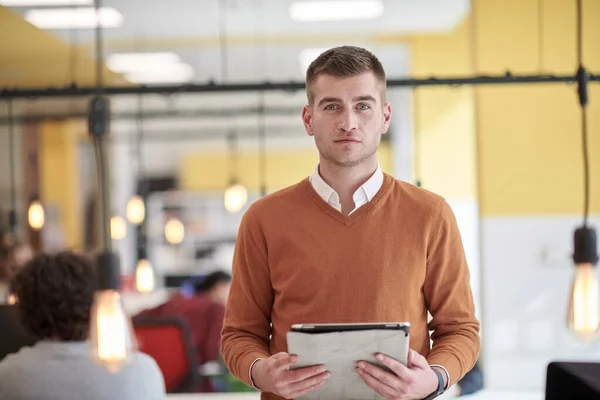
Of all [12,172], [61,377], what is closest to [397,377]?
[61,377]

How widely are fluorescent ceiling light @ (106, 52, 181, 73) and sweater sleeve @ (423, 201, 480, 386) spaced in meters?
6.17

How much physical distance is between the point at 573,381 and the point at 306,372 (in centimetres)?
64

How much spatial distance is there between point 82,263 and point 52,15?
4.13 meters

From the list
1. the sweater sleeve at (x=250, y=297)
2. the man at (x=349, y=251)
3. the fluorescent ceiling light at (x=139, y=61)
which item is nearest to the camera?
the man at (x=349, y=251)

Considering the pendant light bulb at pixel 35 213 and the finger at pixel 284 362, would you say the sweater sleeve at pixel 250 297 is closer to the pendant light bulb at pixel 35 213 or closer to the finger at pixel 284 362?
the finger at pixel 284 362

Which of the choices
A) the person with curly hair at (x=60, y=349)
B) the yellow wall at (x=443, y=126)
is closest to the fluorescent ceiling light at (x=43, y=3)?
the yellow wall at (x=443, y=126)

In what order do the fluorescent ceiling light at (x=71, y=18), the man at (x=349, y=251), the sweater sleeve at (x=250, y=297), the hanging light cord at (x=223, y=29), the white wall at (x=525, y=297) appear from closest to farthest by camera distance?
the man at (x=349, y=251)
the sweater sleeve at (x=250, y=297)
the white wall at (x=525, y=297)
the fluorescent ceiling light at (x=71, y=18)
the hanging light cord at (x=223, y=29)

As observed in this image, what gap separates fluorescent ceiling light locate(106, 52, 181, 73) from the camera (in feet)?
25.0

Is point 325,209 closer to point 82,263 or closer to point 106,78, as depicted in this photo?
point 82,263

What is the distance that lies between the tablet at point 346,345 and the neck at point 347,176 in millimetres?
452

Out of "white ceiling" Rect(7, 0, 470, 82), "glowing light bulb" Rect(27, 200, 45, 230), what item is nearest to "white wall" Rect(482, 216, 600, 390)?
"white ceiling" Rect(7, 0, 470, 82)

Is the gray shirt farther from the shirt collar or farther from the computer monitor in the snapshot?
the computer monitor

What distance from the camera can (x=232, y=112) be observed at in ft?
25.8

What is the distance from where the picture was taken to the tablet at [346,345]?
1.48 metres
